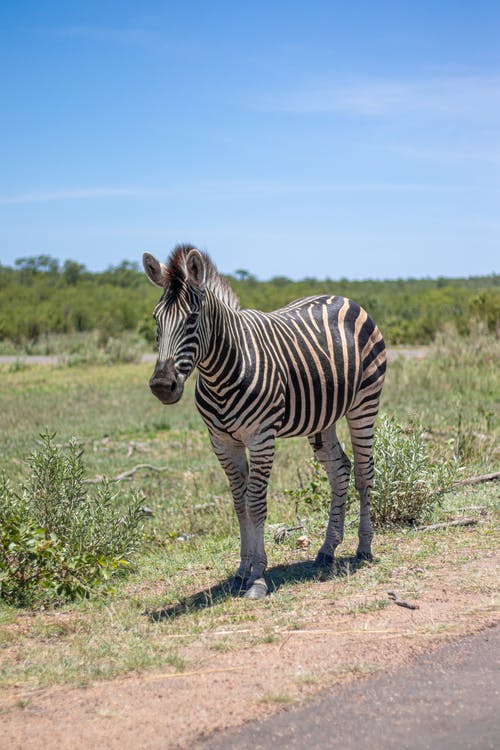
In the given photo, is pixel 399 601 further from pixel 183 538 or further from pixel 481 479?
pixel 481 479

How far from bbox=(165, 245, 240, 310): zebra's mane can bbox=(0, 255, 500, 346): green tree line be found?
19.7m

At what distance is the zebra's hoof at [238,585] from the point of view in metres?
6.18

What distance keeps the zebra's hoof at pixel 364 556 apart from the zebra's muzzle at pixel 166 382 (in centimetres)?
238

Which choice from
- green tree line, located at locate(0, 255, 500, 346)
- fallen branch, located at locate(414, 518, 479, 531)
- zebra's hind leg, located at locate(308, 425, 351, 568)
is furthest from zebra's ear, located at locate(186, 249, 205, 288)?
green tree line, located at locate(0, 255, 500, 346)

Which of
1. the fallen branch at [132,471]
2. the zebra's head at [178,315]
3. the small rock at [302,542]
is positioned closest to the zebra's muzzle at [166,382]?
the zebra's head at [178,315]

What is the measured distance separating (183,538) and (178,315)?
3689 millimetres

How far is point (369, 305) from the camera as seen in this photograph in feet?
165

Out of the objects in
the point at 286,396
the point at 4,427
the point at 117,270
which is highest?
the point at 117,270

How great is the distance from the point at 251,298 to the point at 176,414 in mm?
39690

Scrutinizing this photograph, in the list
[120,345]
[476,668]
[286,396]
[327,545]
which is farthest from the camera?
[120,345]

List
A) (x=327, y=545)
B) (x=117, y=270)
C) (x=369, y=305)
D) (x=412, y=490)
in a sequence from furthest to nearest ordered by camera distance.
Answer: (x=117, y=270) < (x=369, y=305) < (x=412, y=490) < (x=327, y=545)

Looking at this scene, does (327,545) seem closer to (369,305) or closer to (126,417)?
(126,417)

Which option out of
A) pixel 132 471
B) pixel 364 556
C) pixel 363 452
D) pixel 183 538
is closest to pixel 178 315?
pixel 363 452

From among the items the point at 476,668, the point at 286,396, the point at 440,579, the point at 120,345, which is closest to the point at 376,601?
the point at 440,579
